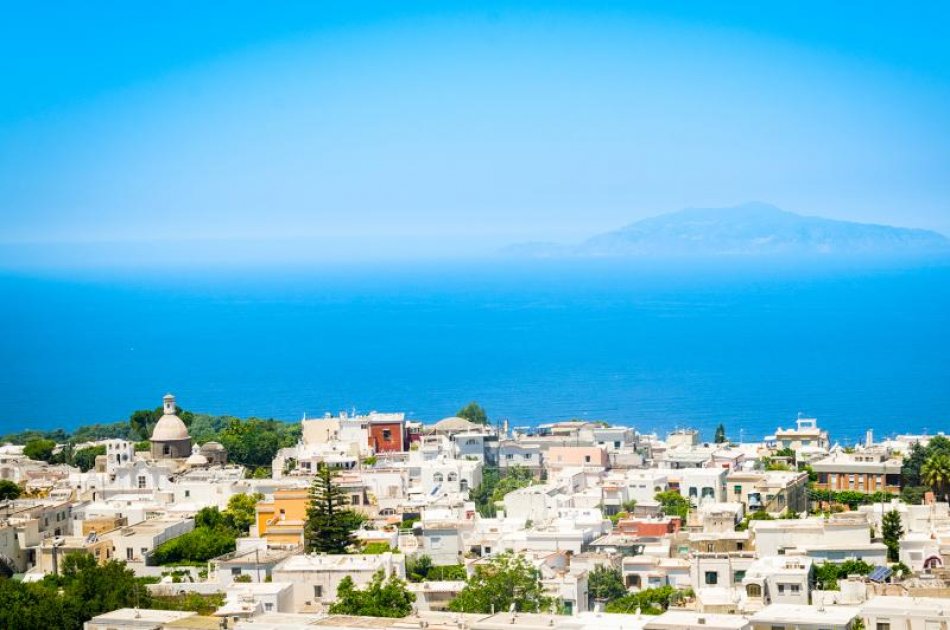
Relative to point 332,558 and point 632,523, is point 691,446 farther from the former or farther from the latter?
point 332,558

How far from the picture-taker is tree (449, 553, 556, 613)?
24.5 meters

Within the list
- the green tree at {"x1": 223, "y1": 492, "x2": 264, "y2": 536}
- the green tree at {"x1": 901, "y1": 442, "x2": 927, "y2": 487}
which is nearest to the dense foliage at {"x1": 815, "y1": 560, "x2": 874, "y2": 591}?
the green tree at {"x1": 901, "y1": 442, "x2": 927, "y2": 487}

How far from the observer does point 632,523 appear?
31.9 metres

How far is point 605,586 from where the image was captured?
89.1 ft

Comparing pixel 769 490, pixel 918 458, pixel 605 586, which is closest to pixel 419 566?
pixel 605 586

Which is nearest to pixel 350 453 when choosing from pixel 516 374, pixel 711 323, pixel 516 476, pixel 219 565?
pixel 516 476

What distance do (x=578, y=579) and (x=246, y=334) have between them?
12367cm

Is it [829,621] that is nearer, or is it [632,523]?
[829,621]

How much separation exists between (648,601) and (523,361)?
83.0 m

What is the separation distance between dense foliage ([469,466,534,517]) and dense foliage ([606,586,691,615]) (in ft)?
30.6

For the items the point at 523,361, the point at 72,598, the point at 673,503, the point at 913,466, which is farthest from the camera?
the point at 523,361

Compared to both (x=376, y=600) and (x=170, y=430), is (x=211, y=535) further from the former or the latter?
(x=170, y=430)

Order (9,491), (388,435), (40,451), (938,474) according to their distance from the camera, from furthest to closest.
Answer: (40,451)
(388,435)
(9,491)
(938,474)

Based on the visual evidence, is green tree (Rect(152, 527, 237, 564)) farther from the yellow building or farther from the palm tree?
the palm tree
